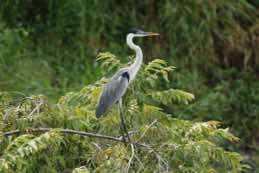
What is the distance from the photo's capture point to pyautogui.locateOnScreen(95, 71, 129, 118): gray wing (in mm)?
6023

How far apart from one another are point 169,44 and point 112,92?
15.4 ft

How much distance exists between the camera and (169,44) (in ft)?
35.1

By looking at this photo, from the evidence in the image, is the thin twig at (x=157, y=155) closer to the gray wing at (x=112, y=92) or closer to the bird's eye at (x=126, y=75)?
the gray wing at (x=112, y=92)

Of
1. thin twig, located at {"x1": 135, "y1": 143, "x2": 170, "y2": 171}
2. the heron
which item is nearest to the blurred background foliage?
the heron

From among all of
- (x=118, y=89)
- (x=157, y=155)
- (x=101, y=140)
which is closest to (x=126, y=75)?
(x=118, y=89)

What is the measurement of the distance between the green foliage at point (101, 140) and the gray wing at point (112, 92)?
0.18 m

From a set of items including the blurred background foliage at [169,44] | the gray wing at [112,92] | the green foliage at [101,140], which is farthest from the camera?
the blurred background foliage at [169,44]

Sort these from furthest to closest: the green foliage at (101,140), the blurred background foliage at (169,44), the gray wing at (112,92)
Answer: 1. the blurred background foliage at (169,44)
2. the gray wing at (112,92)
3. the green foliage at (101,140)

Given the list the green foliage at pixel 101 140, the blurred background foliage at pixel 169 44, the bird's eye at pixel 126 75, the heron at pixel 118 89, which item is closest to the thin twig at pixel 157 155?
the green foliage at pixel 101 140

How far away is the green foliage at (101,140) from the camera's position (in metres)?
5.67

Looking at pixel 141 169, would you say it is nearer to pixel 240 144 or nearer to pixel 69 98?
pixel 69 98

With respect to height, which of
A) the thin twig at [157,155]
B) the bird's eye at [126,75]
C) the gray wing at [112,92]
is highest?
the bird's eye at [126,75]

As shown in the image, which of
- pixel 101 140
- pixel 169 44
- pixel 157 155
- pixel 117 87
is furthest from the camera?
pixel 169 44

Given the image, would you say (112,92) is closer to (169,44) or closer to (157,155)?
(157,155)
